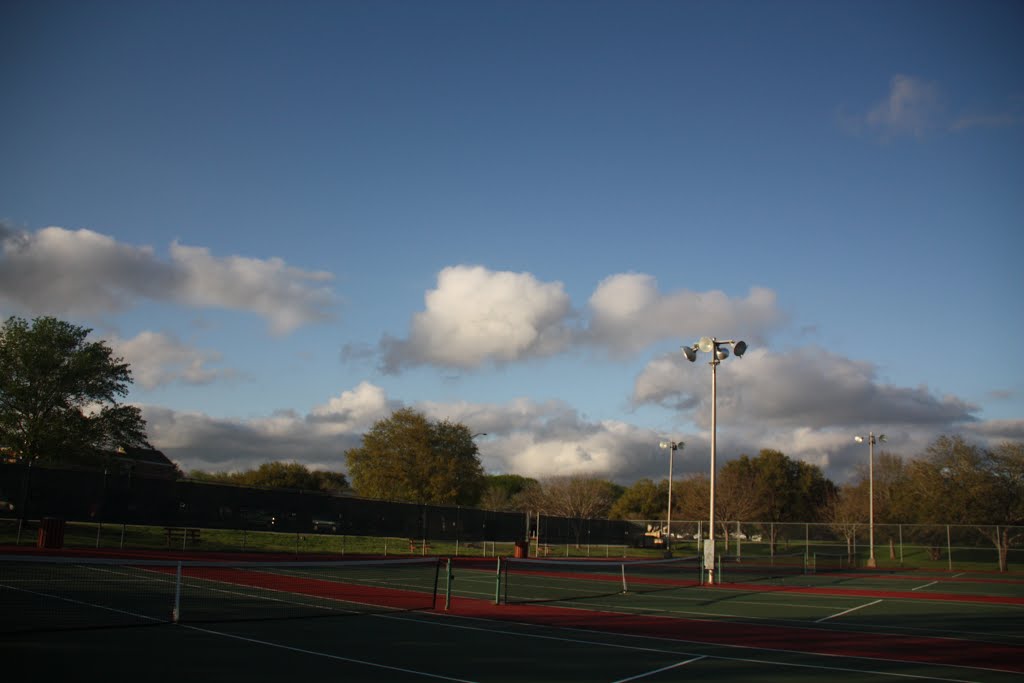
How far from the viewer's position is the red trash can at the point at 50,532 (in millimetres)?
28378

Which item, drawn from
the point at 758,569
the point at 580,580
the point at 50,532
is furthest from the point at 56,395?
the point at 758,569

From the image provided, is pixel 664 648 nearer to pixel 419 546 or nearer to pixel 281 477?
pixel 419 546

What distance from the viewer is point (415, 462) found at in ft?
188

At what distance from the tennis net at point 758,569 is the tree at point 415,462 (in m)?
19.3

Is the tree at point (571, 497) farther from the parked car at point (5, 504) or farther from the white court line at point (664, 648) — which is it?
the white court line at point (664, 648)

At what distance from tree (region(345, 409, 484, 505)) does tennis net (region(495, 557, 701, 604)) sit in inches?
647

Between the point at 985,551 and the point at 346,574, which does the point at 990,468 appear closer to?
A: the point at 985,551

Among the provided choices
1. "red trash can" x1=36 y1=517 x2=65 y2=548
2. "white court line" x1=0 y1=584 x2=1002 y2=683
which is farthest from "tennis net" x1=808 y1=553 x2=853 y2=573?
"red trash can" x1=36 y1=517 x2=65 y2=548

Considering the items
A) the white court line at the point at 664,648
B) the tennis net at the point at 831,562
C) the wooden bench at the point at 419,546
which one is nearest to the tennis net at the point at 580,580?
the white court line at the point at 664,648

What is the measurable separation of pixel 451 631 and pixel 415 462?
42.8 metres

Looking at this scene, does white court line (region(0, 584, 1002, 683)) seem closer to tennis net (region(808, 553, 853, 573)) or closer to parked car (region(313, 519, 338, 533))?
parked car (region(313, 519, 338, 533))

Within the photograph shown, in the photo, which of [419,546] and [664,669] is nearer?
[664,669]

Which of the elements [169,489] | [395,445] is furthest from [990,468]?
[169,489]

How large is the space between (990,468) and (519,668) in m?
53.6
